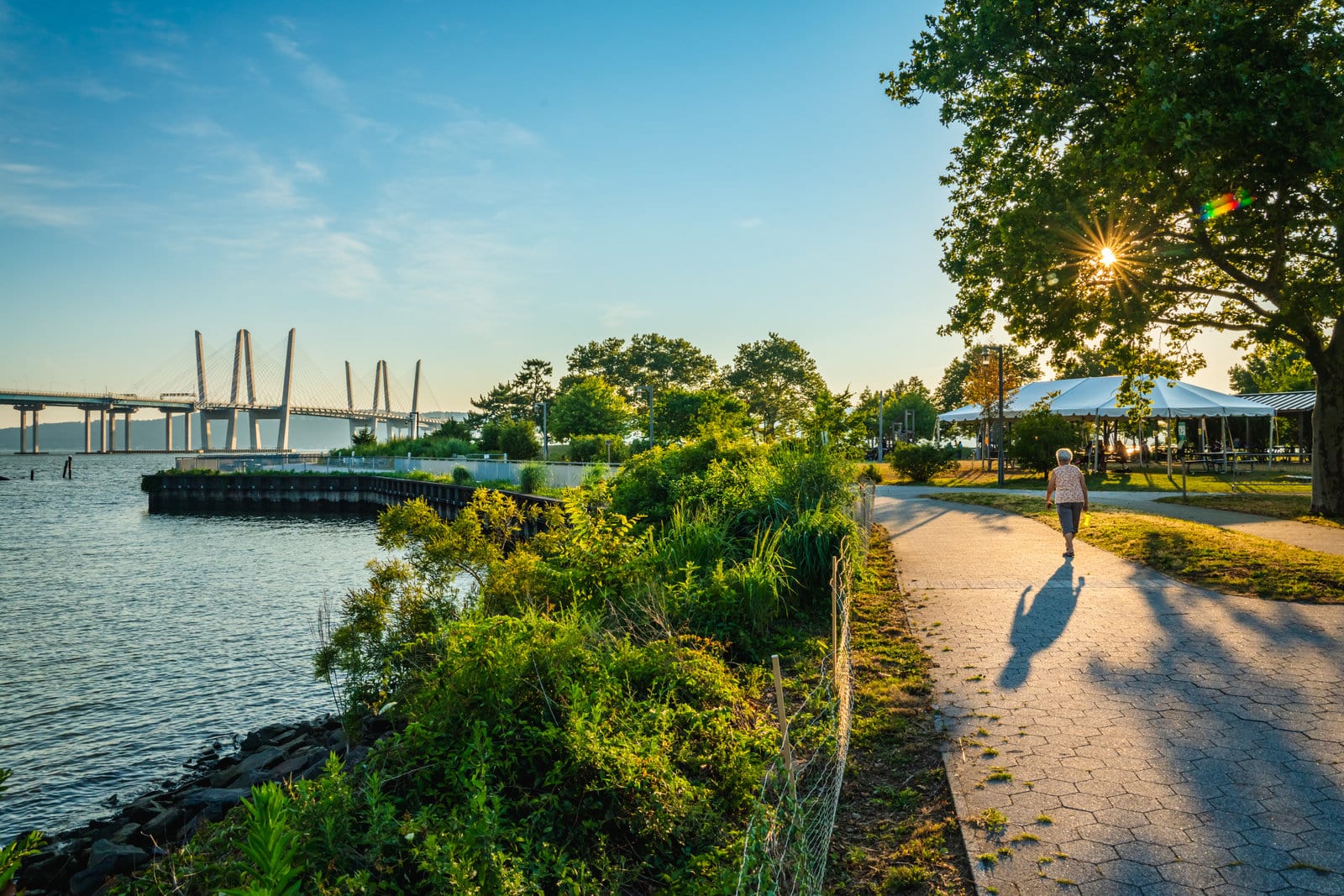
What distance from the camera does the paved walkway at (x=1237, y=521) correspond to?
12797mm

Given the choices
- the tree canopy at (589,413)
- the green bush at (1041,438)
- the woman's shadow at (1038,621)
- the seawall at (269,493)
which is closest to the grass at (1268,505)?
the green bush at (1041,438)

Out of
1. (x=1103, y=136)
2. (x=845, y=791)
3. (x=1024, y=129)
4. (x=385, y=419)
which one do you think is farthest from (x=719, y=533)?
(x=385, y=419)

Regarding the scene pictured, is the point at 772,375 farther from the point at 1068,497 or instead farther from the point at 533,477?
the point at 1068,497

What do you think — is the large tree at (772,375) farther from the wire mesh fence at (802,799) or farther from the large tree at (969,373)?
the wire mesh fence at (802,799)

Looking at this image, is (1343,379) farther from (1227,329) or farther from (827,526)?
(827,526)

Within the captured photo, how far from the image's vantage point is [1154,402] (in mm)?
28219

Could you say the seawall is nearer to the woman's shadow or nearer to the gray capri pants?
the gray capri pants

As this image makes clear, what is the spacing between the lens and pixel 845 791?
15.5 feet

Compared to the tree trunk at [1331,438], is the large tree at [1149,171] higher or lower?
higher

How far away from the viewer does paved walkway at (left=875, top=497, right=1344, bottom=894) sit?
3.67m

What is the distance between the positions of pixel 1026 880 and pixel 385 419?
104 metres

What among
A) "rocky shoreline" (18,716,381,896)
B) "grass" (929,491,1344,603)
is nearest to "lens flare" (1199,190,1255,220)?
"grass" (929,491,1344,603)

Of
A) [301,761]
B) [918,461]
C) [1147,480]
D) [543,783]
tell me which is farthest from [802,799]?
[918,461]

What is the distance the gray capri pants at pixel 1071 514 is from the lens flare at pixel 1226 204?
606 centimetres
